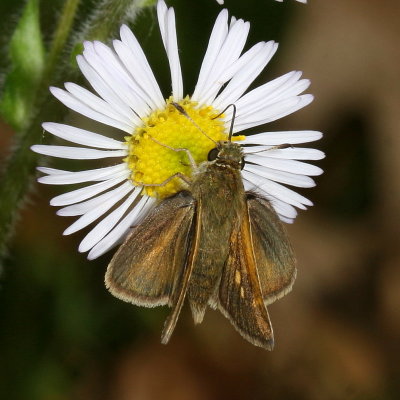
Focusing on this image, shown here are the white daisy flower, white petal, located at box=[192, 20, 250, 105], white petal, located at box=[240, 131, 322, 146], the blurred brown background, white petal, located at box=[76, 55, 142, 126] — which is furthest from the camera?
the blurred brown background

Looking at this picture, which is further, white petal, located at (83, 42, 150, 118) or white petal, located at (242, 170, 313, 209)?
white petal, located at (242, 170, 313, 209)

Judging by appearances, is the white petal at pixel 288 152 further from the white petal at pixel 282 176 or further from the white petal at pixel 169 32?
the white petal at pixel 169 32

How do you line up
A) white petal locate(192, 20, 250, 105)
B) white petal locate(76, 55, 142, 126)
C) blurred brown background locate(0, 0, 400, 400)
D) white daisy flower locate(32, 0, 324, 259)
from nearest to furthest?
white petal locate(76, 55, 142, 126), white daisy flower locate(32, 0, 324, 259), white petal locate(192, 20, 250, 105), blurred brown background locate(0, 0, 400, 400)

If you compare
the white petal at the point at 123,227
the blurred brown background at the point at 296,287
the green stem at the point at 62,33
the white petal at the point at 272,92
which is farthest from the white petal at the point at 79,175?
the blurred brown background at the point at 296,287

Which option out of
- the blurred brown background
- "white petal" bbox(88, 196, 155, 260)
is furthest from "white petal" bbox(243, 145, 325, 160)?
the blurred brown background

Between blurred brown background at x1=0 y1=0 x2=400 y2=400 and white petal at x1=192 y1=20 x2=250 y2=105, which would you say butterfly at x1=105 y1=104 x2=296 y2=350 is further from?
blurred brown background at x1=0 y1=0 x2=400 y2=400

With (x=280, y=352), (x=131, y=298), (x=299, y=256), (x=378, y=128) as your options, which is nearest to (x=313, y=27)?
(x=378, y=128)
